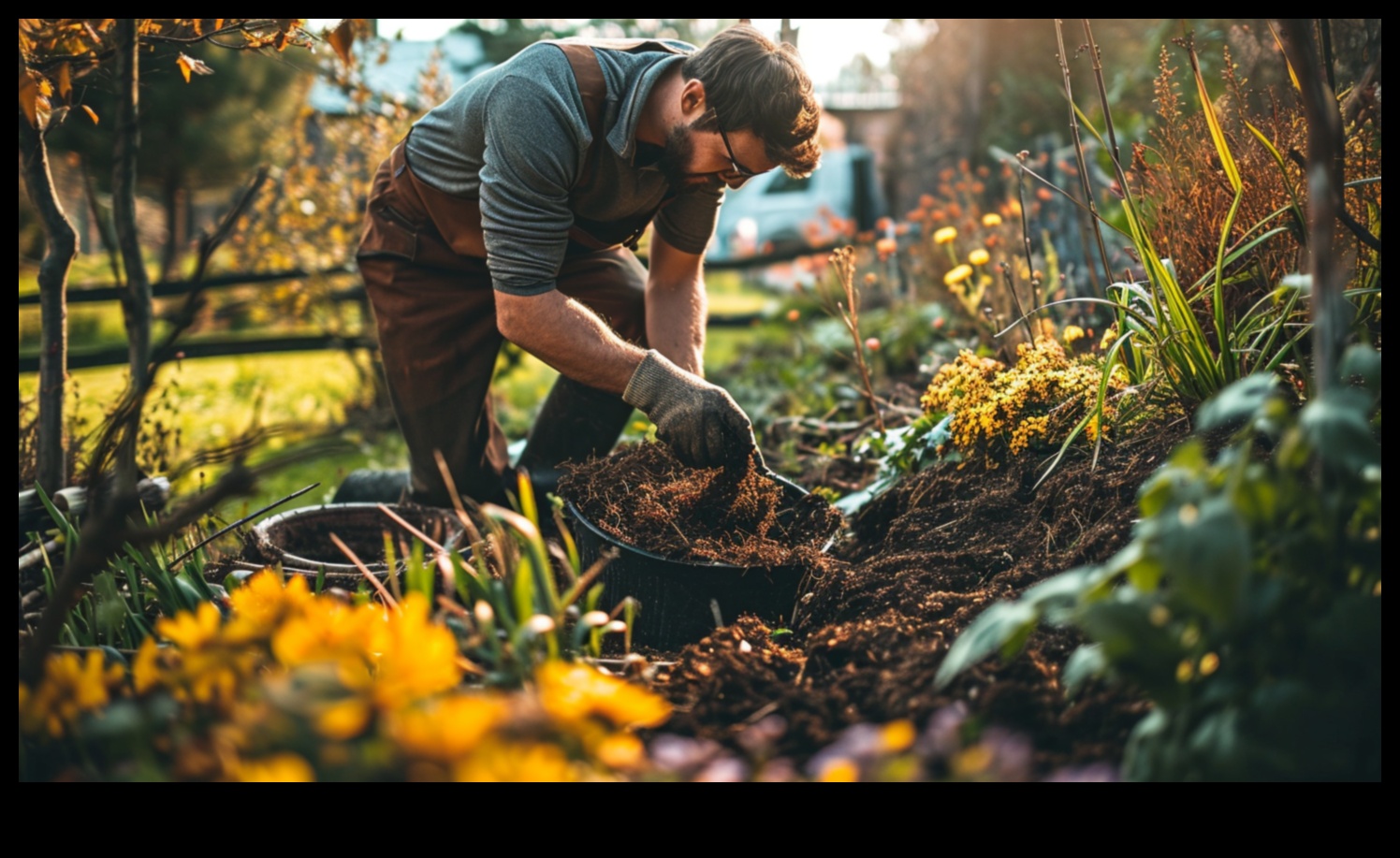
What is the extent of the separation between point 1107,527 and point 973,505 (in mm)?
430

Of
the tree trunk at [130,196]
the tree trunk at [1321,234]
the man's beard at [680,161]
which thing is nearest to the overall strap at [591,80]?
the man's beard at [680,161]

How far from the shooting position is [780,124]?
94.8 inches

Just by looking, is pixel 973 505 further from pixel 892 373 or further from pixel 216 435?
pixel 216 435

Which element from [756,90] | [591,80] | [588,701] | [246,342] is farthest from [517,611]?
[246,342]

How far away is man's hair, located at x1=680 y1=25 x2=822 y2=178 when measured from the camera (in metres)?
2.38

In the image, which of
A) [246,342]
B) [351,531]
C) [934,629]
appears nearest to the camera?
[934,629]

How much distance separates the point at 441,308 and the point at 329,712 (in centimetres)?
217

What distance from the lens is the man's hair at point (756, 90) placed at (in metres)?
2.38

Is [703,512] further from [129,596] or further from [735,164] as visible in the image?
[129,596]

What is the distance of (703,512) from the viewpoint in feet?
7.82

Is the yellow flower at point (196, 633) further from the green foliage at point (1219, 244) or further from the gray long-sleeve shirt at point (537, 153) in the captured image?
the green foliage at point (1219, 244)

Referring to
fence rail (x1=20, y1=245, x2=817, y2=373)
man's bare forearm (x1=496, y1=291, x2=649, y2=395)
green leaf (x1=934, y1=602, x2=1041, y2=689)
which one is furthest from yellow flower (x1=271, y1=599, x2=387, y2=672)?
fence rail (x1=20, y1=245, x2=817, y2=373)

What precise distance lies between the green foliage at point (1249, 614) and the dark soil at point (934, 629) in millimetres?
306
